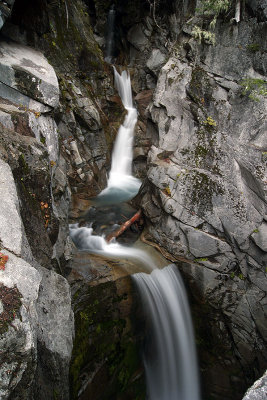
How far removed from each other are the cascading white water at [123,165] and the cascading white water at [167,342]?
3.95 metres

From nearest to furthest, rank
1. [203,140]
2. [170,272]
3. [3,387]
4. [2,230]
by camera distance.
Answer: [3,387] < [2,230] < [170,272] < [203,140]

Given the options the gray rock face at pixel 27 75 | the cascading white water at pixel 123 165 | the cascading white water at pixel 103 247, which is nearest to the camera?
the gray rock face at pixel 27 75

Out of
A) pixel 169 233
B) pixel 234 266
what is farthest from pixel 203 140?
pixel 234 266

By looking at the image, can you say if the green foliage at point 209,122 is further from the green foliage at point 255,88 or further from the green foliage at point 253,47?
the green foliage at point 253,47

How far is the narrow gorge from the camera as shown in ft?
17.5

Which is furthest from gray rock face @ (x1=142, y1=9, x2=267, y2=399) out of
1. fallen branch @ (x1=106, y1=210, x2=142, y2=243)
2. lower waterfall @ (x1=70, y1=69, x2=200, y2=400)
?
lower waterfall @ (x1=70, y1=69, x2=200, y2=400)

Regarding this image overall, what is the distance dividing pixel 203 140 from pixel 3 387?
7916 millimetres

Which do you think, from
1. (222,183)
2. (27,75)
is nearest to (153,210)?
(222,183)

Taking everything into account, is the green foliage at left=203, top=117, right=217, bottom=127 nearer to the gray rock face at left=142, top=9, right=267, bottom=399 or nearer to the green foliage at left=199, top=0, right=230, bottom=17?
the gray rock face at left=142, top=9, right=267, bottom=399

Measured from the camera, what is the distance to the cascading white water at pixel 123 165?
10641 mm

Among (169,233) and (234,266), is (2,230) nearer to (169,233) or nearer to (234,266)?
(169,233)

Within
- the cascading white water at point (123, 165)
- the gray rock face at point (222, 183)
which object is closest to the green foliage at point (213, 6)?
the gray rock face at point (222, 183)

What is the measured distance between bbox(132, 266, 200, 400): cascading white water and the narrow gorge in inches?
1.4

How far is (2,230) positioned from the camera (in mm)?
3229
